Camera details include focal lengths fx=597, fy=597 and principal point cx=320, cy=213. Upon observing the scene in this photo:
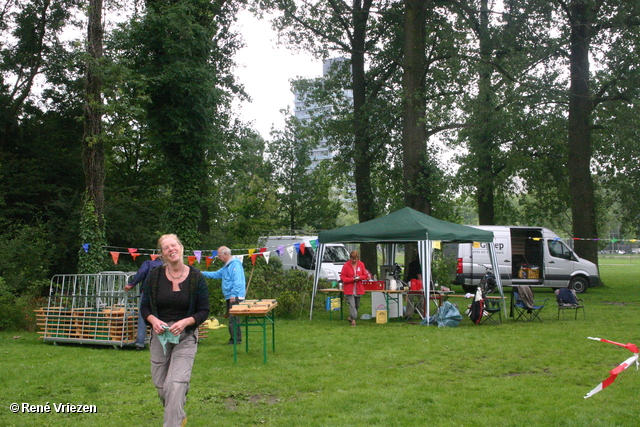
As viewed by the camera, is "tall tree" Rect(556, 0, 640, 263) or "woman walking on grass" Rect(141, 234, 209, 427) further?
"tall tree" Rect(556, 0, 640, 263)

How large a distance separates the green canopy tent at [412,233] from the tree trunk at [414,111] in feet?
13.5

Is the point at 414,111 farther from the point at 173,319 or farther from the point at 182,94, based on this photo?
the point at 173,319

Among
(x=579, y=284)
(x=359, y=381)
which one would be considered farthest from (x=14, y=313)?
(x=579, y=284)

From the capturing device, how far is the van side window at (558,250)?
2034cm

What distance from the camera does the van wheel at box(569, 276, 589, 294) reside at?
2022 cm

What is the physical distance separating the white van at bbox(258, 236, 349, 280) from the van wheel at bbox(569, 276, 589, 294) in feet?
25.5

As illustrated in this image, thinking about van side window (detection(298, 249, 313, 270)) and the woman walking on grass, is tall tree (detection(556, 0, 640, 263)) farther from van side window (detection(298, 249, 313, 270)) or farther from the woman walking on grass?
the woman walking on grass

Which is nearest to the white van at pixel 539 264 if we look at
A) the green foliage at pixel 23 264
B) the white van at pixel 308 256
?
the white van at pixel 308 256

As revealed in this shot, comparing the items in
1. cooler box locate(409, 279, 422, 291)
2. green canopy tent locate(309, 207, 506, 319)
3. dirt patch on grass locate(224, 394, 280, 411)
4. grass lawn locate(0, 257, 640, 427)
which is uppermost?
green canopy tent locate(309, 207, 506, 319)

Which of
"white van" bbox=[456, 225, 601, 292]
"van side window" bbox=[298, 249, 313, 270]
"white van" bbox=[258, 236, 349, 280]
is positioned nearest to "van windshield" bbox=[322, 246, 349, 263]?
"white van" bbox=[258, 236, 349, 280]

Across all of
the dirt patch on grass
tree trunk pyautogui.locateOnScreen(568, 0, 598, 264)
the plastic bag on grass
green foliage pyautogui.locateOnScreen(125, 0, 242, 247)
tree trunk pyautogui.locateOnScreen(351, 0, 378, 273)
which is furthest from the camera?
tree trunk pyautogui.locateOnScreen(351, 0, 378, 273)

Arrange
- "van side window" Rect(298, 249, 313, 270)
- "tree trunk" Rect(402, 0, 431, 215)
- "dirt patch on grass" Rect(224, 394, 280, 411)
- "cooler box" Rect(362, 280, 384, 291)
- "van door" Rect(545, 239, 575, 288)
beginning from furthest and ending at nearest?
"van side window" Rect(298, 249, 313, 270), "van door" Rect(545, 239, 575, 288), "tree trunk" Rect(402, 0, 431, 215), "cooler box" Rect(362, 280, 384, 291), "dirt patch on grass" Rect(224, 394, 280, 411)

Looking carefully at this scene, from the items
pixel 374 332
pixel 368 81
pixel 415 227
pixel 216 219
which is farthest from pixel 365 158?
Result: pixel 216 219

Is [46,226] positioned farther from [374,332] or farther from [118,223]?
[374,332]
